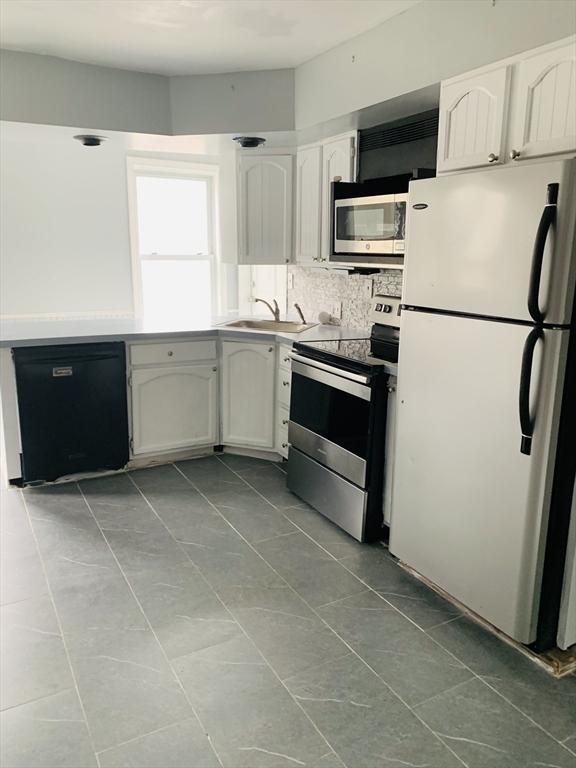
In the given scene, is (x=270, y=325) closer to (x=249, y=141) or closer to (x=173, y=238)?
(x=249, y=141)

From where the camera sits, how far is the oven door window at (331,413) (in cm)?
281

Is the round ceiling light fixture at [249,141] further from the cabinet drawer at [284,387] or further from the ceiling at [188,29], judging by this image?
the cabinet drawer at [284,387]

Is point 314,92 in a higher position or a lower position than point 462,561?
higher

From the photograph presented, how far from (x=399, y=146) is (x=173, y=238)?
10.1 feet

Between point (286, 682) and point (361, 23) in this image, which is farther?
point (361, 23)

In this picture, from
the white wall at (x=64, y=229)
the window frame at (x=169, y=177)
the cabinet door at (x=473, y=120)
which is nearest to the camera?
the cabinet door at (x=473, y=120)

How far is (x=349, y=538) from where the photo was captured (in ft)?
9.69

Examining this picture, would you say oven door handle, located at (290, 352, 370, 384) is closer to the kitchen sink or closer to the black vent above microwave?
the kitchen sink

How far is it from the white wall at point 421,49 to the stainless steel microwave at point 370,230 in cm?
47

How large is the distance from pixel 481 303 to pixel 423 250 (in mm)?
392

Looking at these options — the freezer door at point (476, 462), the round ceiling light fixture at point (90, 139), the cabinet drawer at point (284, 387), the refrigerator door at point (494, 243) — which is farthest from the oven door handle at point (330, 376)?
the round ceiling light fixture at point (90, 139)

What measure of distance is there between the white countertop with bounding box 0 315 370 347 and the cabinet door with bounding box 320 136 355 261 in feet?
1.68

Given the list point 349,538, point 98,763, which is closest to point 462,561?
point 349,538

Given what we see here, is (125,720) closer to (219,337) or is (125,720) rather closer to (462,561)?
(462,561)
